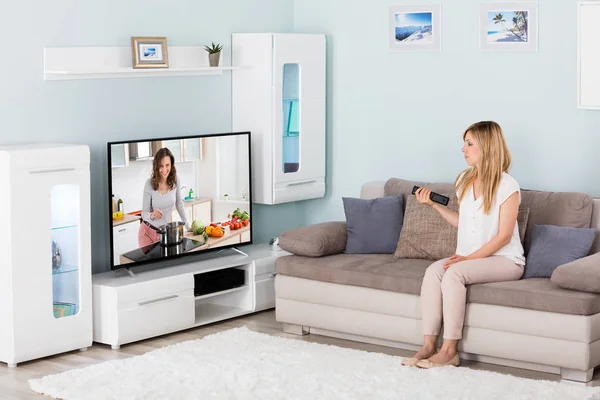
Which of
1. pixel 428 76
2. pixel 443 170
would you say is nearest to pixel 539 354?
pixel 443 170

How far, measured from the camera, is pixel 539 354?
4.66 m

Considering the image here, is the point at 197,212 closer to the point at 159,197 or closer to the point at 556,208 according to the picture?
the point at 159,197

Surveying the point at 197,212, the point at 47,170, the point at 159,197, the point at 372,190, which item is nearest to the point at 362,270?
the point at 372,190

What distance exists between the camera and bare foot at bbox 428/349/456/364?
4766 mm

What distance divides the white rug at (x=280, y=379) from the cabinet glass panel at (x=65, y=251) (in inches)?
18.1

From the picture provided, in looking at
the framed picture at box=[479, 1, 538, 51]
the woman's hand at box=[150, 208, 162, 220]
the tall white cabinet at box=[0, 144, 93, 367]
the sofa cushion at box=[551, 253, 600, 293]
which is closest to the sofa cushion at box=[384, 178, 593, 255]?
the sofa cushion at box=[551, 253, 600, 293]

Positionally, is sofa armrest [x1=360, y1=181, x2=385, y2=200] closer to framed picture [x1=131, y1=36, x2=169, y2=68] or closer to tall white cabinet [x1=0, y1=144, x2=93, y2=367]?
framed picture [x1=131, y1=36, x2=169, y2=68]

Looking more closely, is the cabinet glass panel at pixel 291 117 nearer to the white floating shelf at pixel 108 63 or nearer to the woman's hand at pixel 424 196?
the white floating shelf at pixel 108 63

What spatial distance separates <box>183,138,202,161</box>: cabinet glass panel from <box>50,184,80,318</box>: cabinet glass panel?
848 mm

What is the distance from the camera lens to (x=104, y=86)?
18.1ft

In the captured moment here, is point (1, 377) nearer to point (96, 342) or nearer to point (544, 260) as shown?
point (96, 342)

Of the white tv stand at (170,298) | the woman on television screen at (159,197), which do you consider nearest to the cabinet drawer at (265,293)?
the white tv stand at (170,298)

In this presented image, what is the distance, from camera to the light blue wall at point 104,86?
16.7ft

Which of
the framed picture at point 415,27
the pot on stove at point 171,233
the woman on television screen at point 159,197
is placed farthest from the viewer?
the framed picture at point 415,27
